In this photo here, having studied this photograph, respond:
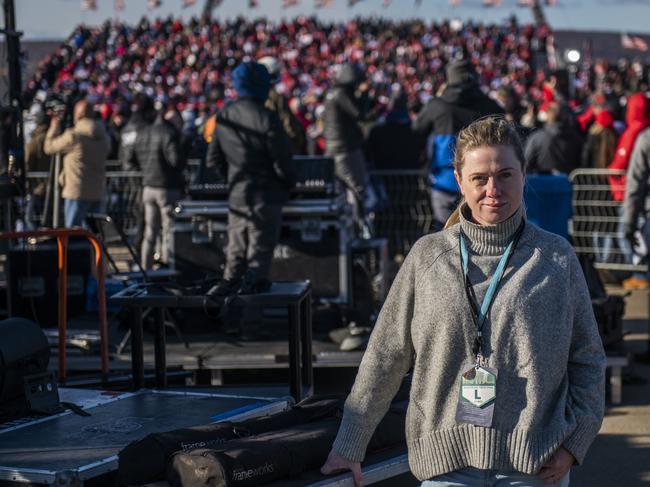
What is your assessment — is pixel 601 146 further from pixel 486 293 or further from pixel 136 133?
pixel 486 293

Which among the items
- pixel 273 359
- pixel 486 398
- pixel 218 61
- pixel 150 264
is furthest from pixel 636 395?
pixel 218 61

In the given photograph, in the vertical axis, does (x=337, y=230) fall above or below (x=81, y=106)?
below

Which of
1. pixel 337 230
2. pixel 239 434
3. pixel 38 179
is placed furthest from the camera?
pixel 38 179

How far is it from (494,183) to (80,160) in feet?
27.8

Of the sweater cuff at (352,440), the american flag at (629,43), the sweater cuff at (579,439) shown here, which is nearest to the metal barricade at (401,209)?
the sweater cuff at (352,440)

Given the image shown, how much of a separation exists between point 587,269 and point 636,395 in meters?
0.98

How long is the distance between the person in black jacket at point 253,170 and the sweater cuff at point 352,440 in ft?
15.1

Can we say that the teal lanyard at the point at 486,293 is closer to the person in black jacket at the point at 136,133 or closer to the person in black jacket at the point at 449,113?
the person in black jacket at the point at 449,113

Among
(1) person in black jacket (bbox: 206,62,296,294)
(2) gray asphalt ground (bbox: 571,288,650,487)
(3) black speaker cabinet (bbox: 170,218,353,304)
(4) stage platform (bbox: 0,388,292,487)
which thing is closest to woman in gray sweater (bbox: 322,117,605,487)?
(4) stage platform (bbox: 0,388,292,487)

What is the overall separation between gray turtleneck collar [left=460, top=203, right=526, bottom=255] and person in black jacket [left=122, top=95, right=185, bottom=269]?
8615mm

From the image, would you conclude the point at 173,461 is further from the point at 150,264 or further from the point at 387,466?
the point at 150,264

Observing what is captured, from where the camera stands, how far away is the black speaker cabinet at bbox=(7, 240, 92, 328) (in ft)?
25.1

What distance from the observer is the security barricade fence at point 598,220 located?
39.0 feet

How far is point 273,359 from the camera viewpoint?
7.19m
